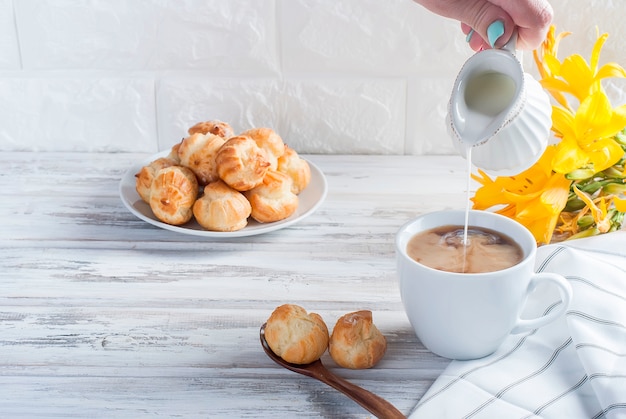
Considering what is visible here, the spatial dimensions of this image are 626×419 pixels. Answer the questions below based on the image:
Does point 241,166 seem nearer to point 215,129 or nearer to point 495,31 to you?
point 215,129

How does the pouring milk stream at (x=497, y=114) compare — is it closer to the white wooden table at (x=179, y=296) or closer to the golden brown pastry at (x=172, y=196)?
the white wooden table at (x=179, y=296)

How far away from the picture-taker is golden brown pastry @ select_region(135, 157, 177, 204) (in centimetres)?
120

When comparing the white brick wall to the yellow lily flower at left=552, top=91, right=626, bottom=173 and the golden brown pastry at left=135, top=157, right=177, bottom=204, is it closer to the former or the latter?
the golden brown pastry at left=135, top=157, right=177, bottom=204

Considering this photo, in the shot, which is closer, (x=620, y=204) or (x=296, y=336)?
(x=296, y=336)

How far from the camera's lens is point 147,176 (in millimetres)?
1202

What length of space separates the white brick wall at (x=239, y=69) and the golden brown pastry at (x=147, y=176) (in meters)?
0.28

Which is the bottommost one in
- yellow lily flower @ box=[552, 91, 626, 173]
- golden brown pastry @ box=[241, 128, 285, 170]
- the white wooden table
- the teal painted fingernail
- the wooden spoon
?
the white wooden table

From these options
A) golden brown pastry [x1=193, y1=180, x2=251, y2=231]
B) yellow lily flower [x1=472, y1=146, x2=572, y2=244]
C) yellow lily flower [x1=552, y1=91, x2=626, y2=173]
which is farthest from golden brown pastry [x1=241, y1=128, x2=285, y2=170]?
yellow lily flower [x1=552, y1=91, x2=626, y2=173]

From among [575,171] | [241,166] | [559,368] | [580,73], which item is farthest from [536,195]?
[241,166]

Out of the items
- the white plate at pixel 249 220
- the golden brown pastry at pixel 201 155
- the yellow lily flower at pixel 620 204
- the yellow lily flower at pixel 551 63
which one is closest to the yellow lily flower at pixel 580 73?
the yellow lily flower at pixel 551 63

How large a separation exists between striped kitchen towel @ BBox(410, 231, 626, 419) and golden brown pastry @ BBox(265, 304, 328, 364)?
13cm

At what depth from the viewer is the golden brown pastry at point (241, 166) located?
1138mm

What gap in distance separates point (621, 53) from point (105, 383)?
1122 millimetres

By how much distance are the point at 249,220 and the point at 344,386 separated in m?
0.45
